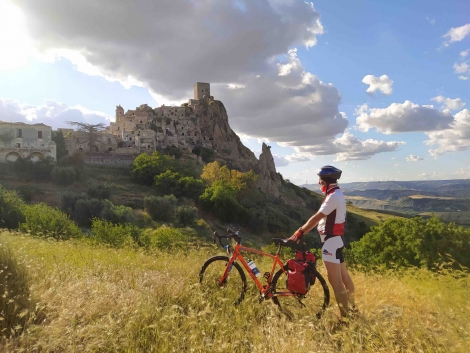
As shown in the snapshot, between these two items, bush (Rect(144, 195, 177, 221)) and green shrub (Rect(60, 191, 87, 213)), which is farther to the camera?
bush (Rect(144, 195, 177, 221))

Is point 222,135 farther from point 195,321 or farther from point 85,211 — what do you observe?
point 195,321

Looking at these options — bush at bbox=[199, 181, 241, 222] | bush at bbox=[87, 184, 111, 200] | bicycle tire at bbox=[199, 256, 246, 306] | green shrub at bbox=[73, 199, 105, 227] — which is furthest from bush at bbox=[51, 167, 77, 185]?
bicycle tire at bbox=[199, 256, 246, 306]

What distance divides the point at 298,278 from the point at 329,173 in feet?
5.12

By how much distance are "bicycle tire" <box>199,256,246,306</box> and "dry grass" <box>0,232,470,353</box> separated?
16cm

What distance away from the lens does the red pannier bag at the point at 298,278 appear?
14.5ft

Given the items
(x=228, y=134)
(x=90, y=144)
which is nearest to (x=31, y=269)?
(x=90, y=144)

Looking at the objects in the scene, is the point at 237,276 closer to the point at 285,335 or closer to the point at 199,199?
the point at 285,335

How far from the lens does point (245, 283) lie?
188 inches

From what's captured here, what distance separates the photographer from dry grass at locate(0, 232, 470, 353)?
311 centimetres

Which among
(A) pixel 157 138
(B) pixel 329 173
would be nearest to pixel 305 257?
(B) pixel 329 173

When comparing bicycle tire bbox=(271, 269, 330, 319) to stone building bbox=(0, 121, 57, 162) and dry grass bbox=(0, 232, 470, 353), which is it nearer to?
dry grass bbox=(0, 232, 470, 353)

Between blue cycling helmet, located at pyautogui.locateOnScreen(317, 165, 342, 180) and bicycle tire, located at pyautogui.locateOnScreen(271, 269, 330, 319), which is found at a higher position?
blue cycling helmet, located at pyautogui.locateOnScreen(317, 165, 342, 180)

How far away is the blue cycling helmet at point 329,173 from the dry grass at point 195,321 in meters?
1.78

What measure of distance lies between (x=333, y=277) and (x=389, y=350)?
49.1 inches
